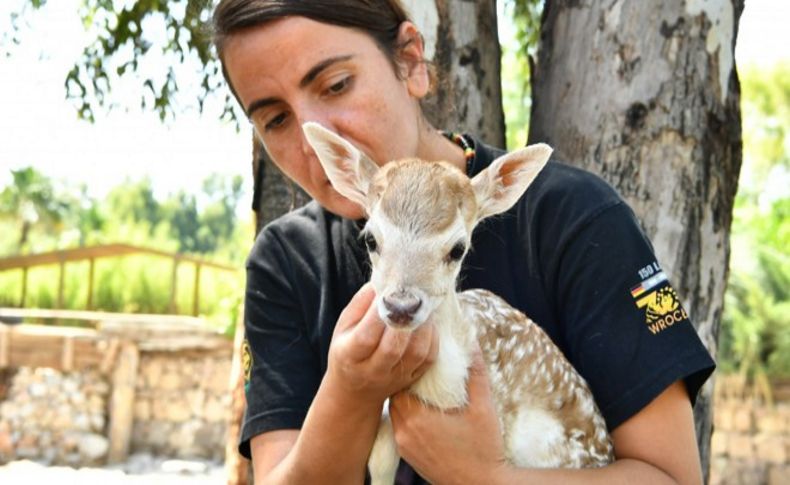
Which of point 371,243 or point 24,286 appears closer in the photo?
point 371,243

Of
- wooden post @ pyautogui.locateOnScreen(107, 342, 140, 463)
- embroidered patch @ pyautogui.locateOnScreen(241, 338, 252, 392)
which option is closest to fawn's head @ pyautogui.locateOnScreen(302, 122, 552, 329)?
embroidered patch @ pyautogui.locateOnScreen(241, 338, 252, 392)

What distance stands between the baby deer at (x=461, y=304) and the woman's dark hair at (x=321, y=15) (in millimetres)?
342

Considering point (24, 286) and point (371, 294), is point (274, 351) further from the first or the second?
point (24, 286)

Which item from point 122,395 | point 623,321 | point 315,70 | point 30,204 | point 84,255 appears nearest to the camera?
point 623,321

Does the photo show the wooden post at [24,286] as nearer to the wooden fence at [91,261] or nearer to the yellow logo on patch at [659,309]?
the wooden fence at [91,261]

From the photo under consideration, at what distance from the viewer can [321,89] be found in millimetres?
2389

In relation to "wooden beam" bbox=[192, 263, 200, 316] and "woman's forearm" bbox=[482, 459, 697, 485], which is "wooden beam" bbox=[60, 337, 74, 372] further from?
"woman's forearm" bbox=[482, 459, 697, 485]

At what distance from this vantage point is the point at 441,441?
217 cm

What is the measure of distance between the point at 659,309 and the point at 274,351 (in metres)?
0.97

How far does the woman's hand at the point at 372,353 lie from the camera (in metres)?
1.98

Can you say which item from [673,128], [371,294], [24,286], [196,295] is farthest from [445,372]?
[24,286]

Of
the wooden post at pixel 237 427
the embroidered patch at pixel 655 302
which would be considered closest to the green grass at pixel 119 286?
the wooden post at pixel 237 427

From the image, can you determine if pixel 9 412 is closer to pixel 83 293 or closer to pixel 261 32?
pixel 83 293

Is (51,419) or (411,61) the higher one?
(411,61)
